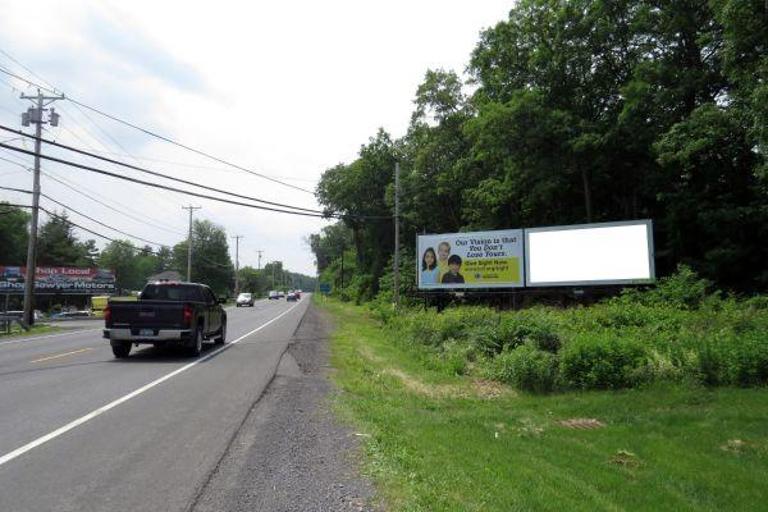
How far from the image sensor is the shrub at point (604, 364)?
12.3 meters

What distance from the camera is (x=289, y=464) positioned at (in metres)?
6.54

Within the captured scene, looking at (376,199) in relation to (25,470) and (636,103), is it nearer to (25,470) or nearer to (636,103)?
(636,103)

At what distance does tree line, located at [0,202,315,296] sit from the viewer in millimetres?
84688

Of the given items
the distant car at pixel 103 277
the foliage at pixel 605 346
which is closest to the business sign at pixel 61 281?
the distant car at pixel 103 277

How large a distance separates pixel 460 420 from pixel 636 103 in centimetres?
2540

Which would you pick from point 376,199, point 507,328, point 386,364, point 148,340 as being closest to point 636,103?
point 507,328

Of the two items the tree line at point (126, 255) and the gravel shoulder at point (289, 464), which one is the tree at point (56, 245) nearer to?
the tree line at point (126, 255)

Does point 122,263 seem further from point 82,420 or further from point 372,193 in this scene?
point 82,420

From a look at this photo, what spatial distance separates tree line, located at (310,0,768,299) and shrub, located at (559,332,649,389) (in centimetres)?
956

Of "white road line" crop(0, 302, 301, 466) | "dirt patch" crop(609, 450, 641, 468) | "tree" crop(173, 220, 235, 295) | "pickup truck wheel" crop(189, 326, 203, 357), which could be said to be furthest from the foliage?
"tree" crop(173, 220, 235, 295)

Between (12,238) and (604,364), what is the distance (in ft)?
296

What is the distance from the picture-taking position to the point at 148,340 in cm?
1611

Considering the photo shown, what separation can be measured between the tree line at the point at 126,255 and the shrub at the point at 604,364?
6481 cm

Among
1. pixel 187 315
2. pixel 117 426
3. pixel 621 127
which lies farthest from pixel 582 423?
pixel 621 127
